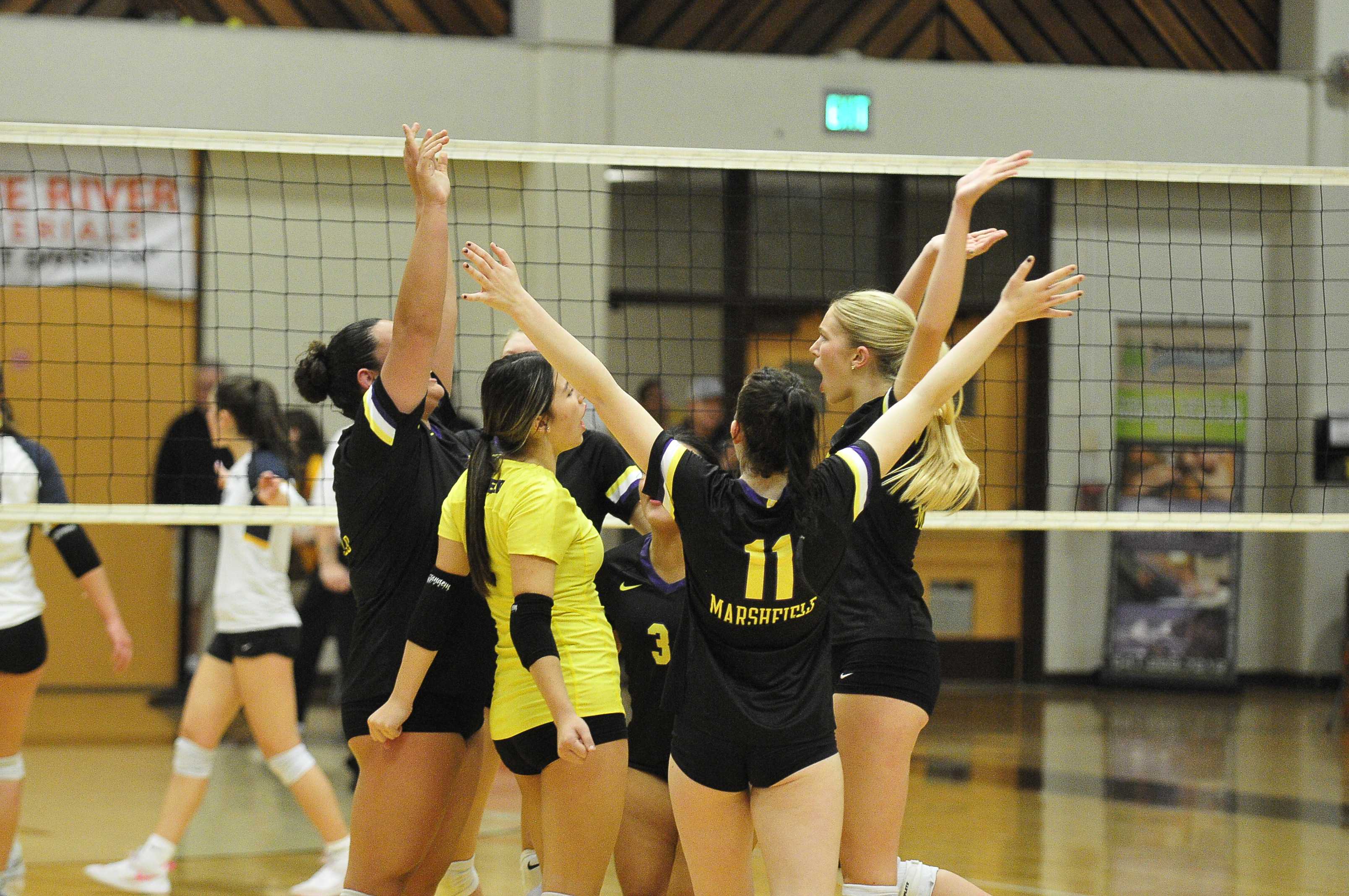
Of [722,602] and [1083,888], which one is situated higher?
[722,602]

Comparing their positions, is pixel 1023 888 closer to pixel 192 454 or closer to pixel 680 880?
pixel 680 880

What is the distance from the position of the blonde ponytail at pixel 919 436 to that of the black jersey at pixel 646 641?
0.60m

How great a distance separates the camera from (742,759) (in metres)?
2.61

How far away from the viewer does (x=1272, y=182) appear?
→ 409 cm

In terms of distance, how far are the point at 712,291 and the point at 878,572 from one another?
6144mm

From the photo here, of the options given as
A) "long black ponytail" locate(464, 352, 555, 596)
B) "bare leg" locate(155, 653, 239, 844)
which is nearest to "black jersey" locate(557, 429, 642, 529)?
"long black ponytail" locate(464, 352, 555, 596)

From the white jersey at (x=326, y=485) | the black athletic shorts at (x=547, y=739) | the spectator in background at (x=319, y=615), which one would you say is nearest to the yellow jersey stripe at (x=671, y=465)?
the black athletic shorts at (x=547, y=739)

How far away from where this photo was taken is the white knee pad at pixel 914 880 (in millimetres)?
3180

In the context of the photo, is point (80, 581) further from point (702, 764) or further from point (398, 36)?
point (398, 36)

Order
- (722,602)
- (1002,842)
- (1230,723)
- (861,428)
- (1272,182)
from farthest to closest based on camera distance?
(1230,723), (1002,842), (1272,182), (861,428), (722,602)

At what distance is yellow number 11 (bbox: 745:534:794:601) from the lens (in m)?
2.56

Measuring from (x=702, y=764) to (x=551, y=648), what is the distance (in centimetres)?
38

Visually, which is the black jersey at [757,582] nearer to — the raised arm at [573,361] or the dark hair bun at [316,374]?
the raised arm at [573,361]

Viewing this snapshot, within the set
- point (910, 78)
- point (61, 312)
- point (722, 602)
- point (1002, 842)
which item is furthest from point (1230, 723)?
point (61, 312)
